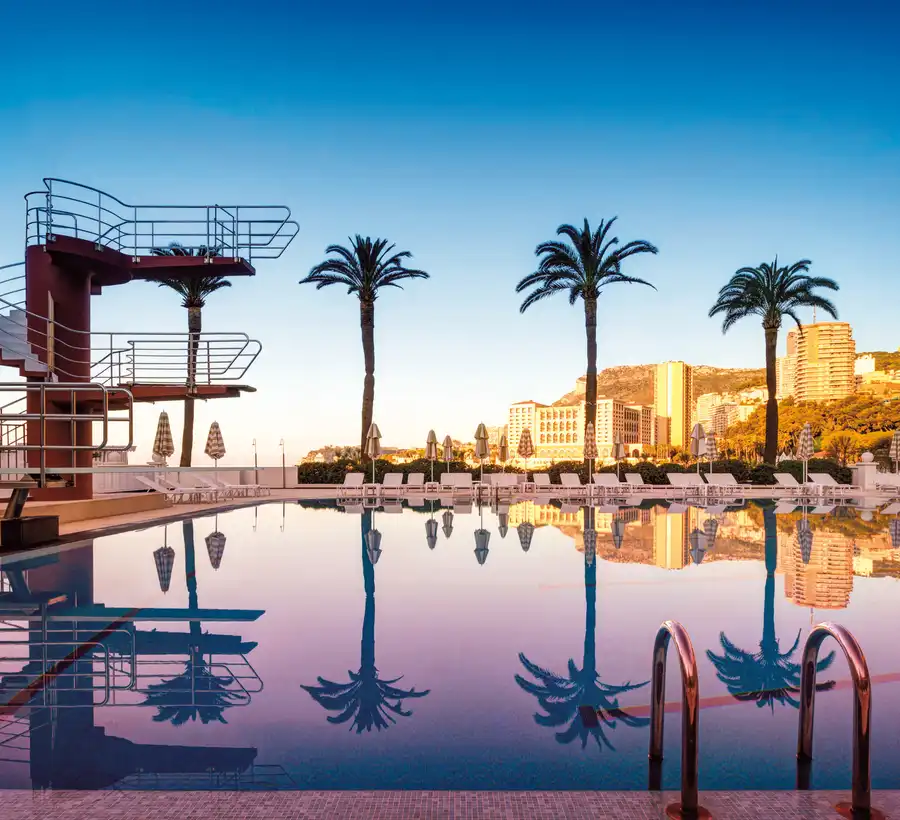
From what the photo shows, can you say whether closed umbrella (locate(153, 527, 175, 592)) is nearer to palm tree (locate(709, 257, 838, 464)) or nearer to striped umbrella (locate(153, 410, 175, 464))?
striped umbrella (locate(153, 410, 175, 464))

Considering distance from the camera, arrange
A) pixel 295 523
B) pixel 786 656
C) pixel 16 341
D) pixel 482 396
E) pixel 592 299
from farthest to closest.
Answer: pixel 482 396 < pixel 592 299 < pixel 295 523 < pixel 16 341 < pixel 786 656

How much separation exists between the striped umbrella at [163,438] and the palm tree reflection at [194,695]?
18.2 meters

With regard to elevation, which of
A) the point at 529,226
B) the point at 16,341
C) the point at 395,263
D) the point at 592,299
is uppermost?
the point at 529,226

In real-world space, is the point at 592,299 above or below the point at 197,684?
above

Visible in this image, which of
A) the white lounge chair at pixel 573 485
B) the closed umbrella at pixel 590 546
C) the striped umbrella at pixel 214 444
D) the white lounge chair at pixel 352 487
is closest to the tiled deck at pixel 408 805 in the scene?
the closed umbrella at pixel 590 546

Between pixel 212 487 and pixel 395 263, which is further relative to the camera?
pixel 395 263

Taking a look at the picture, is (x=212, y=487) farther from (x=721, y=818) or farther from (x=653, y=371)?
(x=653, y=371)

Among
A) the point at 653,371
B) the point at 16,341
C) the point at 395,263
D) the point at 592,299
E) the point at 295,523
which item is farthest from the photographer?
the point at 653,371

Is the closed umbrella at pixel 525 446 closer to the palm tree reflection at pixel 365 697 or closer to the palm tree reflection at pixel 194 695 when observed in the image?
the palm tree reflection at pixel 365 697

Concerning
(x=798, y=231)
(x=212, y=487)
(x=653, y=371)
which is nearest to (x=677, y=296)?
(x=798, y=231)

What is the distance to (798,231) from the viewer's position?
33438 millimetres

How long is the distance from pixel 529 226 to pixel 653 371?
14082 centimetres

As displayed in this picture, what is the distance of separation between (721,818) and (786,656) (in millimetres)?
3005

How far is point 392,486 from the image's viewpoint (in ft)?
74.4
